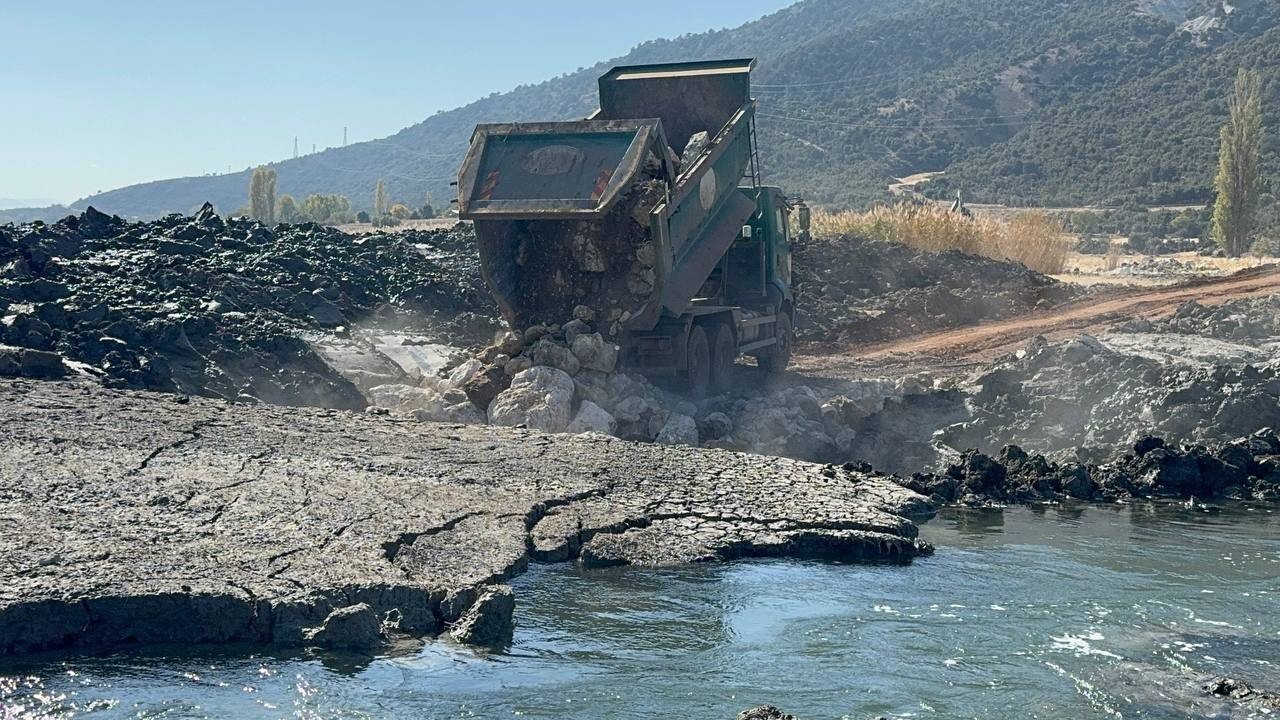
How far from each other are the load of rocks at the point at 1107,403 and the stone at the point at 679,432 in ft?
8.84

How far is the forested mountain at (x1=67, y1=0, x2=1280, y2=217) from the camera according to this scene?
69.4 meters

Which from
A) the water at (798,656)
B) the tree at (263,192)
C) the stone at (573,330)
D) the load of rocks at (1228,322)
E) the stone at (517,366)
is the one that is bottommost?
the water at (798,656)

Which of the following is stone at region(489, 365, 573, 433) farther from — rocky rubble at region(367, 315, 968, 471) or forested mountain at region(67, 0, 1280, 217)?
forested mountain at region(67, 0, 1280, 217)

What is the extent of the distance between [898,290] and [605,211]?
1461cm

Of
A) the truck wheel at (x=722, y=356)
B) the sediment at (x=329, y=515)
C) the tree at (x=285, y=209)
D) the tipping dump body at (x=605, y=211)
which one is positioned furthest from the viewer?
the tree at (x=285, y=209)

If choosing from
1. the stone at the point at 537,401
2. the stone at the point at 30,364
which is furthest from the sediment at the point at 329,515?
the stone at the point at 537,401

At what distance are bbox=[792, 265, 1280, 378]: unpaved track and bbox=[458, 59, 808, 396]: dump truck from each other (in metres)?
3.94

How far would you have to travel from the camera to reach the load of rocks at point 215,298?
594 inches

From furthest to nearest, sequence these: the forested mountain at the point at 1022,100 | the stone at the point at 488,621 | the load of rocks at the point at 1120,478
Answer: the forested mountain at the point at 1022,100
the load of rocks at the point at 1120,478
the stone at the point at 488,621

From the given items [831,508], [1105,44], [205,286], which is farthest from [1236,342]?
[1105,44]

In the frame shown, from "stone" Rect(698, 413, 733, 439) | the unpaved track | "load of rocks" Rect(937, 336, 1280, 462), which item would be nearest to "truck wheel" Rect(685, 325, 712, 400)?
"stone" Rect(698, 413, 733, 439)

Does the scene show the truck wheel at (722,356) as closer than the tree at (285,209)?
Yes

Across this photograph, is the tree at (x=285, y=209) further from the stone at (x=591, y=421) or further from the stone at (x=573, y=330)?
the stone at (x=591, y=421)

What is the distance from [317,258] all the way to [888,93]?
81.2 m
